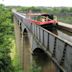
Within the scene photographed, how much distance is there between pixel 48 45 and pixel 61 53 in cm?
268

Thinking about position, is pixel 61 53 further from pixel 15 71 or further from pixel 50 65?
pixel 15 71

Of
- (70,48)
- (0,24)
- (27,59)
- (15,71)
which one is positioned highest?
(70,48)

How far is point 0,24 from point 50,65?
8.87 metres

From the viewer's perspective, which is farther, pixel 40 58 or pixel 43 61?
pixel 40 58

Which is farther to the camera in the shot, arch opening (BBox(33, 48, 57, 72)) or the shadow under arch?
the shadow under arch

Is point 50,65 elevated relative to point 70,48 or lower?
lower

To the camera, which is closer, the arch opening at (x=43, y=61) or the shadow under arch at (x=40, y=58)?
the arch opening at (x=43, y=61)

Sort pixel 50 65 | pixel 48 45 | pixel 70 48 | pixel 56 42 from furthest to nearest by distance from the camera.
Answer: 1. pixel 50 65
2. pixel 48 45
3. pixel 56 42
4. pixel 70 48

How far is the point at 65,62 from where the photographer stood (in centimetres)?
974

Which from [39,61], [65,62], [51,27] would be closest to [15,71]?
[39,61]

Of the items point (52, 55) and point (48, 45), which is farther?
point (48, 45)

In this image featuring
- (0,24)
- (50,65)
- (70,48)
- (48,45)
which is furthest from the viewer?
(0,24)

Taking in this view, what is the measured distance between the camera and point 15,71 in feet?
70.6

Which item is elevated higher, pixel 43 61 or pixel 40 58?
pixel 40 58
